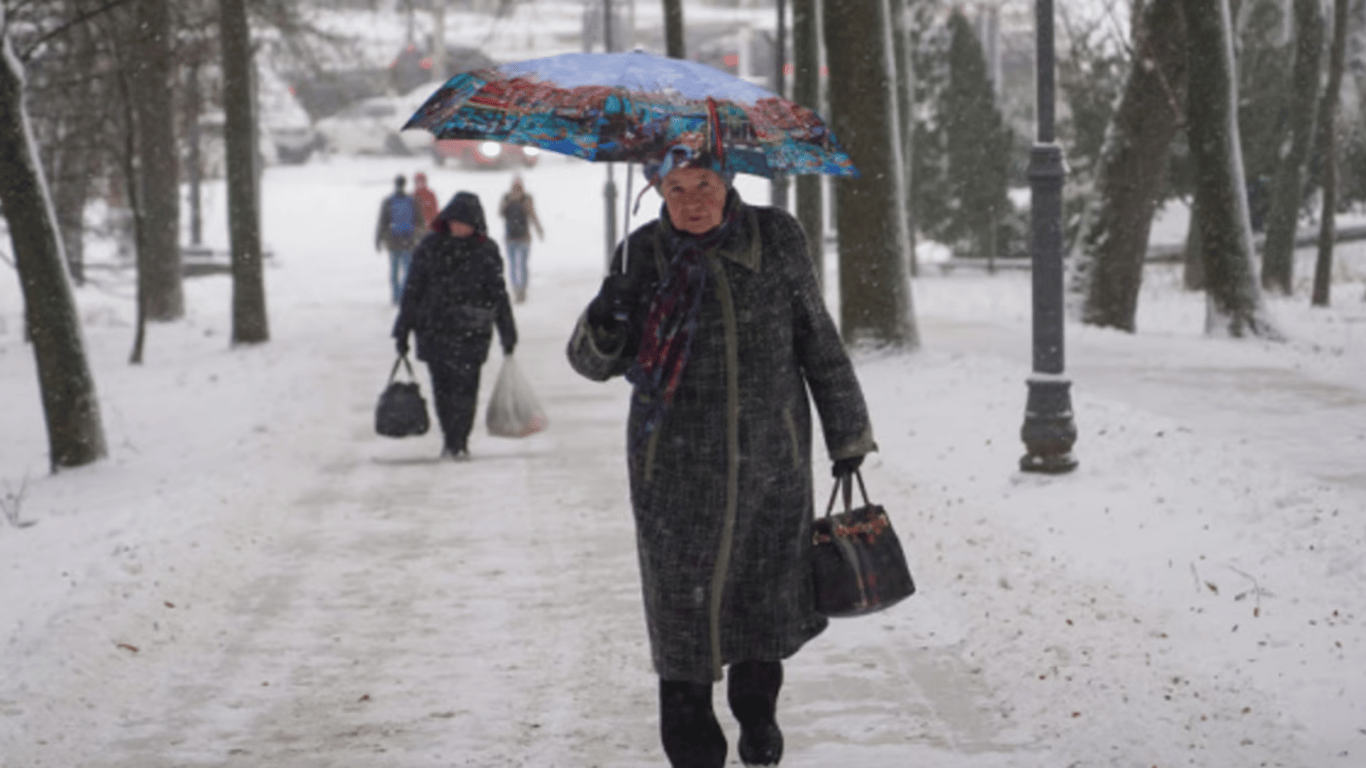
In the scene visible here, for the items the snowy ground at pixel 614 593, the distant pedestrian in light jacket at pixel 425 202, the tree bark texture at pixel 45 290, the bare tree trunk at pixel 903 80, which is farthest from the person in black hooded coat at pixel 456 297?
the distant pedestrian in light jacket at pixel 425 202

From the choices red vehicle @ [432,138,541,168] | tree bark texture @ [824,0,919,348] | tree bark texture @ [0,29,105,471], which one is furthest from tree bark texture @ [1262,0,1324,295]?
red vehicle @ [432,138,541,168]

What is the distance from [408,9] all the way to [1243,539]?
17700 millimetres

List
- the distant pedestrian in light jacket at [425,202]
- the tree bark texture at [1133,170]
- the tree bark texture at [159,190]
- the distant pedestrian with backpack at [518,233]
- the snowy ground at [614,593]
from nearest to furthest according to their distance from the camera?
the snowy ground at [614,593]
the tree bark texture at [1133,170]
the tree bark texture at [159,190]
the distant pedestrian in light jacket at [425,202]
the distant pedestrian with backpack at [518,233]

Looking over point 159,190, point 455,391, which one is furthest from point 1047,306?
point 159,190

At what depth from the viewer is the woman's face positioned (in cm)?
508

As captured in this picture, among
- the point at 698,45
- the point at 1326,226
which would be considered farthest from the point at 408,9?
the point at 698,45

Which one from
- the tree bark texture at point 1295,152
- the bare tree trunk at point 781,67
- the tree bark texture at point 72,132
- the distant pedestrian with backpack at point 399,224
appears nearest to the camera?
the bare tree trunk at point 781,67

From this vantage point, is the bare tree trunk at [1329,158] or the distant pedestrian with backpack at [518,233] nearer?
the bare tree trunk at [1329,158]

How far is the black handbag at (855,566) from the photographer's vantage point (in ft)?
17.0

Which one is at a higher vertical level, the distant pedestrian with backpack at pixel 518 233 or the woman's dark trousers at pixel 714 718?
the distant pedestrian with backpack at pixel 518 233

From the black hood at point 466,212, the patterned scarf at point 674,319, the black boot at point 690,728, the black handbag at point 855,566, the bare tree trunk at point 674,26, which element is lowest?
the black boot at point 690,728

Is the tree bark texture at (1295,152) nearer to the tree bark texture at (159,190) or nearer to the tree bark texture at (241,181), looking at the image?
the tree bark texture at (241,181)

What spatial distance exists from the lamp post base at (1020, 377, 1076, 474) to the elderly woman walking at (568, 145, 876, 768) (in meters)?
5.57

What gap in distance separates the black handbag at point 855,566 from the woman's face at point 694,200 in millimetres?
829
